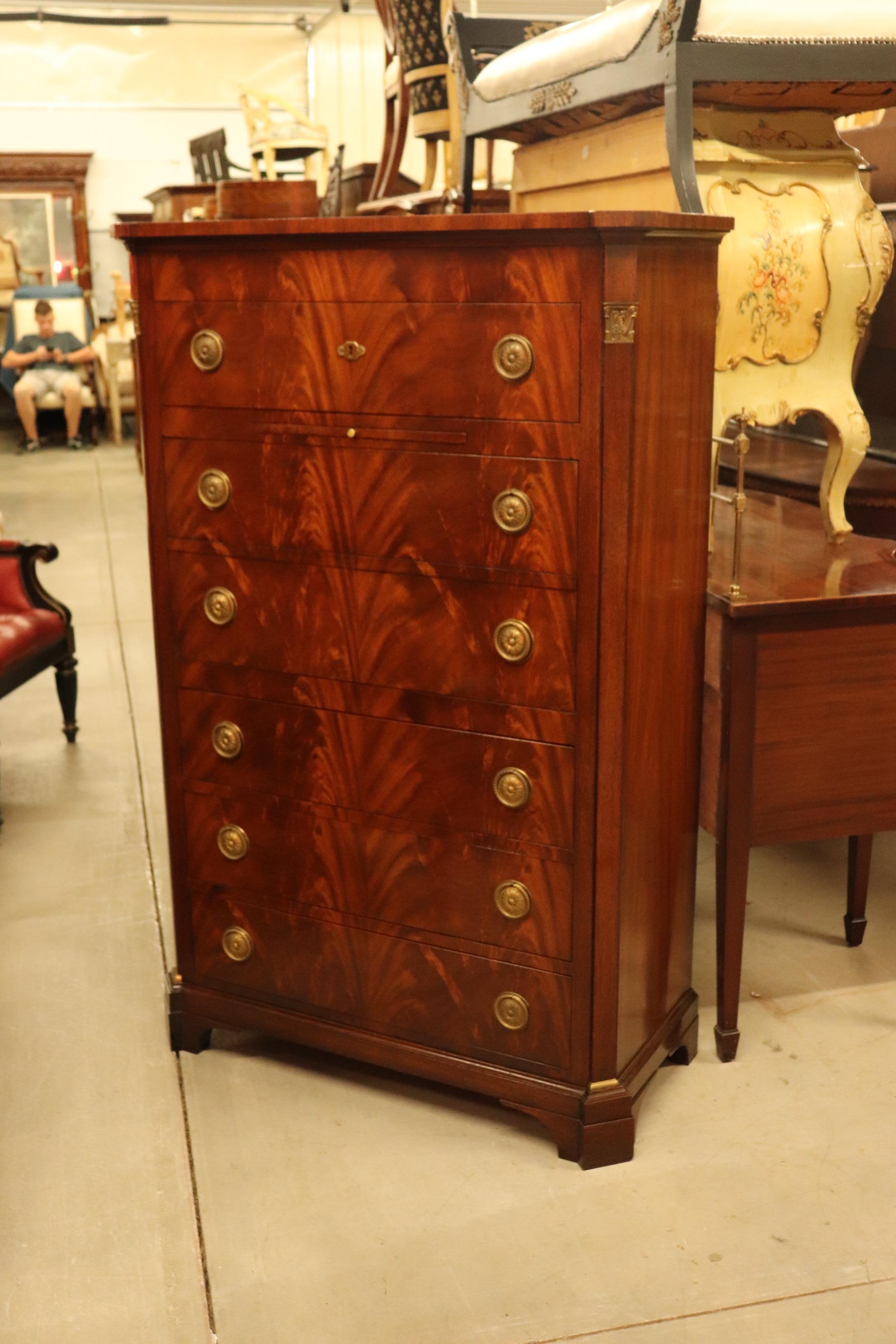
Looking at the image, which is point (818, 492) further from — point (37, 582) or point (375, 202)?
point (375, 202)

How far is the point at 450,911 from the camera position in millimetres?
2229

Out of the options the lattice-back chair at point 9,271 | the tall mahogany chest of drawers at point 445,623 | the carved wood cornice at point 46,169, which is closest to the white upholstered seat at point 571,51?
the tall mahogany chest of drawers at point 445,623

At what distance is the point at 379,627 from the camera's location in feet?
7.12

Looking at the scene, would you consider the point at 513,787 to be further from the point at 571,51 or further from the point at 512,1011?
the point at 571,51

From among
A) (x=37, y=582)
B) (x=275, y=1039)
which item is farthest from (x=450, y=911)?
(x=37, y=582)

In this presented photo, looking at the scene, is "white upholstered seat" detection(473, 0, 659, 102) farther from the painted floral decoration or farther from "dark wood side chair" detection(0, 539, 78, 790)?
"dark wood side chair" detection(0, 539, 78, 790)

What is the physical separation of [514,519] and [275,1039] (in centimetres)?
121

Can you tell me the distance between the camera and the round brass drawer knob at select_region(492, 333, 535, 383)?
1918 mm

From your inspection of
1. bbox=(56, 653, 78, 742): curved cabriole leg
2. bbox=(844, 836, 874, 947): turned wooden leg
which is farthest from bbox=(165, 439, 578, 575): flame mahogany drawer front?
bbox=(56, 653, 78, 742): curved cabriole leg

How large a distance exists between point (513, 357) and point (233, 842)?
104cm

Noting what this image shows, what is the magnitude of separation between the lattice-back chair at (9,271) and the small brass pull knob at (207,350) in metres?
12.0

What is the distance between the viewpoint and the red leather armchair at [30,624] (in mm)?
3889

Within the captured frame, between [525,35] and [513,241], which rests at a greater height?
[525,35]

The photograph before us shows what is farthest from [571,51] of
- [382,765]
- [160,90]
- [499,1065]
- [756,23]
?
[160,90]
